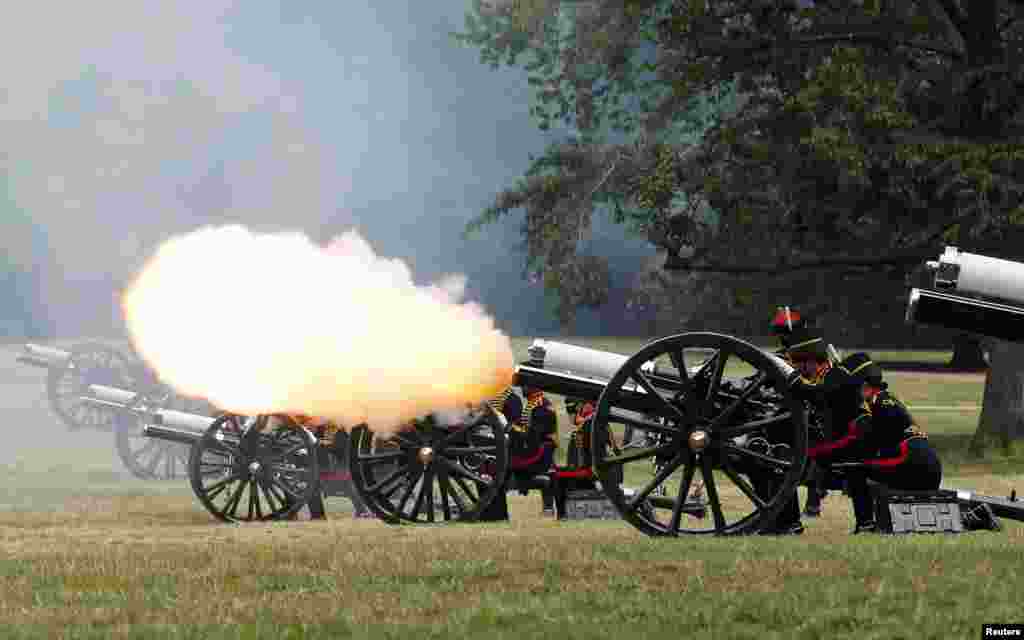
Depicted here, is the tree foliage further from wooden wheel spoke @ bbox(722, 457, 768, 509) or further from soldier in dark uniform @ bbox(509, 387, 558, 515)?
wooden wheel spoke @ bbox(722, 457, 768, 509)

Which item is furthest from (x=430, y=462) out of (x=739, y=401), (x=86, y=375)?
(x=86, y=375)

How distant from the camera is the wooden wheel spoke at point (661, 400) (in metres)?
12.8

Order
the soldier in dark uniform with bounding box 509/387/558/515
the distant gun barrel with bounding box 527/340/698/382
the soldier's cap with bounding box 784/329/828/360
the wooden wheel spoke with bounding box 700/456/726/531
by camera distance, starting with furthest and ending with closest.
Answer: the soldier in dark uniform with bounding box 509/387/558/515
the distant gun barrel with bounding box 527/340/698/382
the soldier's cap with bounding box 784/329/828/360
the wooden wheel spoke with bounding box 700/456/726/531

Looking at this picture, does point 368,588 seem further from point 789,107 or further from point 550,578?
point 789,107

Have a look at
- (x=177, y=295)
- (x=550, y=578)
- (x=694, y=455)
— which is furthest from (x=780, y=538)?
(x=177, y=295)

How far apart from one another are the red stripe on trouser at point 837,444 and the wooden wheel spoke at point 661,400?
41.7 inches

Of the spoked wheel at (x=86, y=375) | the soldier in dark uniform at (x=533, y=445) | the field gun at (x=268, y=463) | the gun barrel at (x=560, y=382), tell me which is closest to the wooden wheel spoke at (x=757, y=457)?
the gun barrel at (x=560, y=382)

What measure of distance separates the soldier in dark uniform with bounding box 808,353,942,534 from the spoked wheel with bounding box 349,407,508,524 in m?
3.71

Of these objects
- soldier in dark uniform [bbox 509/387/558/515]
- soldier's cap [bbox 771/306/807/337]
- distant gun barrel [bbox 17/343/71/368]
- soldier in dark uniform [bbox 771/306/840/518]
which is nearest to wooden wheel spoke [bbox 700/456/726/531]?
soldier in dark uniform [bbox 771/306/840/518]

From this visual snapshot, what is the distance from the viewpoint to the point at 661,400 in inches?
507

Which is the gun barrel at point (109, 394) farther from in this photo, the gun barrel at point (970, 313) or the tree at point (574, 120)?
the gun barrel at point (970, 313)

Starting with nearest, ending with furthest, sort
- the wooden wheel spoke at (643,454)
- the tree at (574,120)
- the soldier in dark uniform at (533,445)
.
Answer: the wooden wheel spoke at (643,454) → the soldier in dark uniform at (533,445) → the tree at (574,120)

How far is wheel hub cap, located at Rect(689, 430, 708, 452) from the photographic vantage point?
1280 cm

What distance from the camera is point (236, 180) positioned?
55.1 meters
